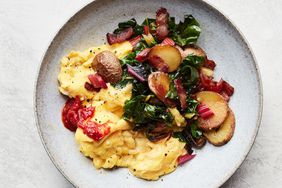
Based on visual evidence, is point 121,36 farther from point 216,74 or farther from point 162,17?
point 216,74

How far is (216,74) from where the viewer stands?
14.7 ft

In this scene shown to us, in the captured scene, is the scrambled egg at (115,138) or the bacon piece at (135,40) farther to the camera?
the bacon piece at (135,40)

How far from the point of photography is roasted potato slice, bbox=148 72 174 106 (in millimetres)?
4227

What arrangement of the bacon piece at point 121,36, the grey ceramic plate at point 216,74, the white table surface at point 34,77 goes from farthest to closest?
the white table surface at point 34,77, the bacon piece at point 121,36, the grey ceramic plate at point 216,74

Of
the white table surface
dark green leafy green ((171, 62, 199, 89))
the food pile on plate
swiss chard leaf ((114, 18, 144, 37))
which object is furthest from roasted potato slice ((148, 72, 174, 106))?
the white table surface

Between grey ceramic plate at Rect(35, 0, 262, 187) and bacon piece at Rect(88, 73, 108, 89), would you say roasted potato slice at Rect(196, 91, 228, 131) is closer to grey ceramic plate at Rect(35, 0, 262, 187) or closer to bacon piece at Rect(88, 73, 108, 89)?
grey ceramic plate at Rect(35, 0, 262, 187)

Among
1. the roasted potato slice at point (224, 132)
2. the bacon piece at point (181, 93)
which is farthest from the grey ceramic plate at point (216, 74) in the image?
the bacon piece at point (181, 93)

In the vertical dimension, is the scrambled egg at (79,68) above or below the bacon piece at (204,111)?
above

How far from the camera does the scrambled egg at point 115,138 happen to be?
4293 millimetres

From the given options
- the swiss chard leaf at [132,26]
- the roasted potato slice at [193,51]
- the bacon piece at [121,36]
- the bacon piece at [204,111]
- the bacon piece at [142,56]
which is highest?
the swiss chard leaf at [132,26]

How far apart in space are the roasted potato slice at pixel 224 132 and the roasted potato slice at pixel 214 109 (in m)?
0.08

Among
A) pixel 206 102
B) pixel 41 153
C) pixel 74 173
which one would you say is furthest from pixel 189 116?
pixel 41 153

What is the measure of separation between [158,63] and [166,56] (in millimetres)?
110

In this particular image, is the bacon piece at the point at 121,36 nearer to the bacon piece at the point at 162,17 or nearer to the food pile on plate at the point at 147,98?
the food pile on plate at the point at 147,98
